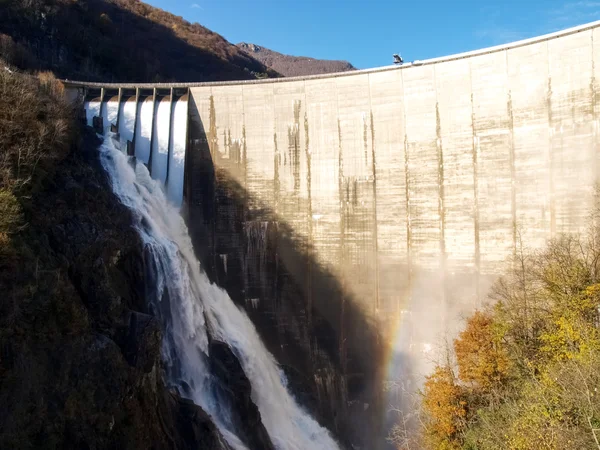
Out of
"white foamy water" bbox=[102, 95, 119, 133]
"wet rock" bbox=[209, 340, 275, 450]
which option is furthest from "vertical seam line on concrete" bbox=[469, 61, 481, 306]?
"white foamy water" bbox=[102, 95, 119, 133]

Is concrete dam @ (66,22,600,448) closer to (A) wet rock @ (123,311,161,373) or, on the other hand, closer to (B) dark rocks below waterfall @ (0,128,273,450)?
(B) dark rocks below waterfall @ (0,128,273,450)

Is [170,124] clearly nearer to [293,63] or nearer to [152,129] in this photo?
[152,129]

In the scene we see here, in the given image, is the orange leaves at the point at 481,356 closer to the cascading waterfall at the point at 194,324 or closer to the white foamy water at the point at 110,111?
the cascading waterfall at the point at 194,324

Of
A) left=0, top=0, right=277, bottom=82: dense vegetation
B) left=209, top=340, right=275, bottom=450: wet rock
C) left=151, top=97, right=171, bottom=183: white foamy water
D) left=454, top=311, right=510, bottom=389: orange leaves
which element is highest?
left=0, top=0, right=277, bottom=82: dense vegetation

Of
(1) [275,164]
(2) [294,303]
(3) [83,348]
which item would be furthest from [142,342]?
(1) [275,164]

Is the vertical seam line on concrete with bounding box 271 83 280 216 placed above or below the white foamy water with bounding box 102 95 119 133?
below

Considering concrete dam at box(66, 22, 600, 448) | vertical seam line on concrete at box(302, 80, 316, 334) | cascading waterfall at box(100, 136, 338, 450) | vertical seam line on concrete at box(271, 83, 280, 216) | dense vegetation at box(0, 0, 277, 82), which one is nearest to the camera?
cascading waterfall at box(100, 136, 338, 450)

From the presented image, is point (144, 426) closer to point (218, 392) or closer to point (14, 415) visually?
point (14, 415)
